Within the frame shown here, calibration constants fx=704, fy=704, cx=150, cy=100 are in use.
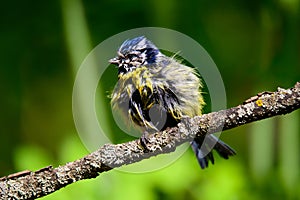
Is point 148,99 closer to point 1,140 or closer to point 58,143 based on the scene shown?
point 58,143

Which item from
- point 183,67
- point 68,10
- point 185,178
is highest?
point 68,10

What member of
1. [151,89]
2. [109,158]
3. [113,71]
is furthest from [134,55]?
[113,71]

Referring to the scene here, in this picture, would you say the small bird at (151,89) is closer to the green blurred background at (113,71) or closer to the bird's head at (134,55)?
the bird's head at (134,55)

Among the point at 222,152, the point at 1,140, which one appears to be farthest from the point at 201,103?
the point at 1,140

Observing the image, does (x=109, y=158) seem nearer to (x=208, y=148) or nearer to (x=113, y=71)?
(x=208, y=148)

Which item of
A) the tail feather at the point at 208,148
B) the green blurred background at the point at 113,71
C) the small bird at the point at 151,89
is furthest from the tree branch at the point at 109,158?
the green blurred background at the point at 113,71

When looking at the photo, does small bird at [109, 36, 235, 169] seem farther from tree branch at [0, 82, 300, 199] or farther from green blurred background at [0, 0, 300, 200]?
green blurred background at [0, 0, 300, 200]

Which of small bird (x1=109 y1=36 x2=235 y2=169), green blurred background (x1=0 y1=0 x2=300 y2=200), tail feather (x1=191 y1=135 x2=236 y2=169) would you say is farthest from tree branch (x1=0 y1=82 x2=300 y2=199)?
green blurred background (x1=0 y1=0 x2=300 y2=200)
